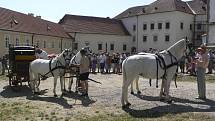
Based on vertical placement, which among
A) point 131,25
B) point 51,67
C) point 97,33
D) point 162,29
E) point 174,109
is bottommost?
point 174,109

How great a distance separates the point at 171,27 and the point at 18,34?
34.4 meters

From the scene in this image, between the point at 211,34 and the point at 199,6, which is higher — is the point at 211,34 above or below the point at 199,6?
below

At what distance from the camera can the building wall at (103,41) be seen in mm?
72938

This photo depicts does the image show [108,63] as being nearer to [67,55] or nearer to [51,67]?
[67,55]

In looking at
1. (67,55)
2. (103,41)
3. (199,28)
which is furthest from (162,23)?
(67,55)

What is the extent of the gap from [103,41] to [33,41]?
25.5m

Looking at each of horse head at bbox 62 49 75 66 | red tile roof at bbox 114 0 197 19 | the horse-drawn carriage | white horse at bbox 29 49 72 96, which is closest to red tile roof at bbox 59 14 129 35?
red tile roof at bbox 114 0 197 19

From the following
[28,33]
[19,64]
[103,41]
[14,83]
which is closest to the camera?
[19,64]

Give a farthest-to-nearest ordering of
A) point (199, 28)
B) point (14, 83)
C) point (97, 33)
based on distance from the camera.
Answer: point (199, 28) < point (97, 33) < point (14, 83)

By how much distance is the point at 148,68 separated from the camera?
1284cm

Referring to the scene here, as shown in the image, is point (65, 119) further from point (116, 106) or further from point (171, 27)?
point (171, 27)

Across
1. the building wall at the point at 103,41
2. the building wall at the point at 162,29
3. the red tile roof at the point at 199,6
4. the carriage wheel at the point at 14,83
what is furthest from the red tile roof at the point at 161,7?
the carriage wheel at the point at 14,83

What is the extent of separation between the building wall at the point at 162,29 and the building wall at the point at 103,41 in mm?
2702

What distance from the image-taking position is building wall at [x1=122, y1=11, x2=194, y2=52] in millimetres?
74188
